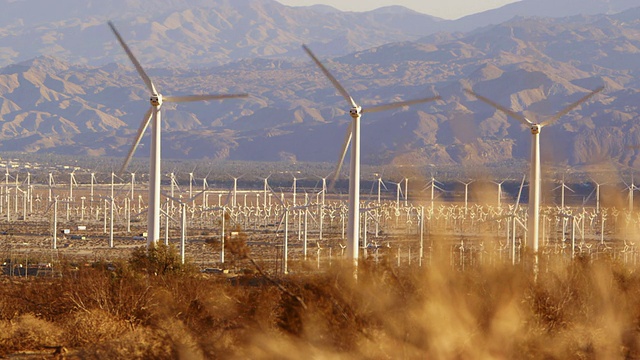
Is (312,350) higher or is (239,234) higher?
(239,234)

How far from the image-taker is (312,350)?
2592 cm

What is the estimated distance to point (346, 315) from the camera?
26188 mm

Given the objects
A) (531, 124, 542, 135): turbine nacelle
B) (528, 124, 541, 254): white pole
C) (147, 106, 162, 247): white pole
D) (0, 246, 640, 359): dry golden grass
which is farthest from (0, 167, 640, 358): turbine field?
(531, 124, 542, 135): turbine nacelle

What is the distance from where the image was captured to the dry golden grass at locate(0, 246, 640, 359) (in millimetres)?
26438

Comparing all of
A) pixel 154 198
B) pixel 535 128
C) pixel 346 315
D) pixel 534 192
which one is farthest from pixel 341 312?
pixel 535 128

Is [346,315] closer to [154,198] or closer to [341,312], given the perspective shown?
[341,312]

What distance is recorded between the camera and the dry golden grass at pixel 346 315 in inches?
1041

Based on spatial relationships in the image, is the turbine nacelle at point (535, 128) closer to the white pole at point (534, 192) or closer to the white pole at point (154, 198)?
the white pole at point (534, 192)

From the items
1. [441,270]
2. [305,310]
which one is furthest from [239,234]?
[441,270]

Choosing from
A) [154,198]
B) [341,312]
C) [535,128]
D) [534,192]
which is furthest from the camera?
[535,128]

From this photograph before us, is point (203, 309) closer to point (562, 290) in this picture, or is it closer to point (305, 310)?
point (305, 310)

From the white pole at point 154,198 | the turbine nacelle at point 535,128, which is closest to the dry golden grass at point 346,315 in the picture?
the white pole at point 154,198

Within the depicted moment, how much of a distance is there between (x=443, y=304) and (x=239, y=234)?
5068mm

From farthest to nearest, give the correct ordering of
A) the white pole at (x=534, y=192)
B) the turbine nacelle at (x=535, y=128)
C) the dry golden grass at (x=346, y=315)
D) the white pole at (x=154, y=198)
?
the turbine nacelle at (x=535, y=128)
the white pole at (x=154, y=198)
the white pole at (x=534, y=192)
the dry golden grass at (x=346, y=315)
